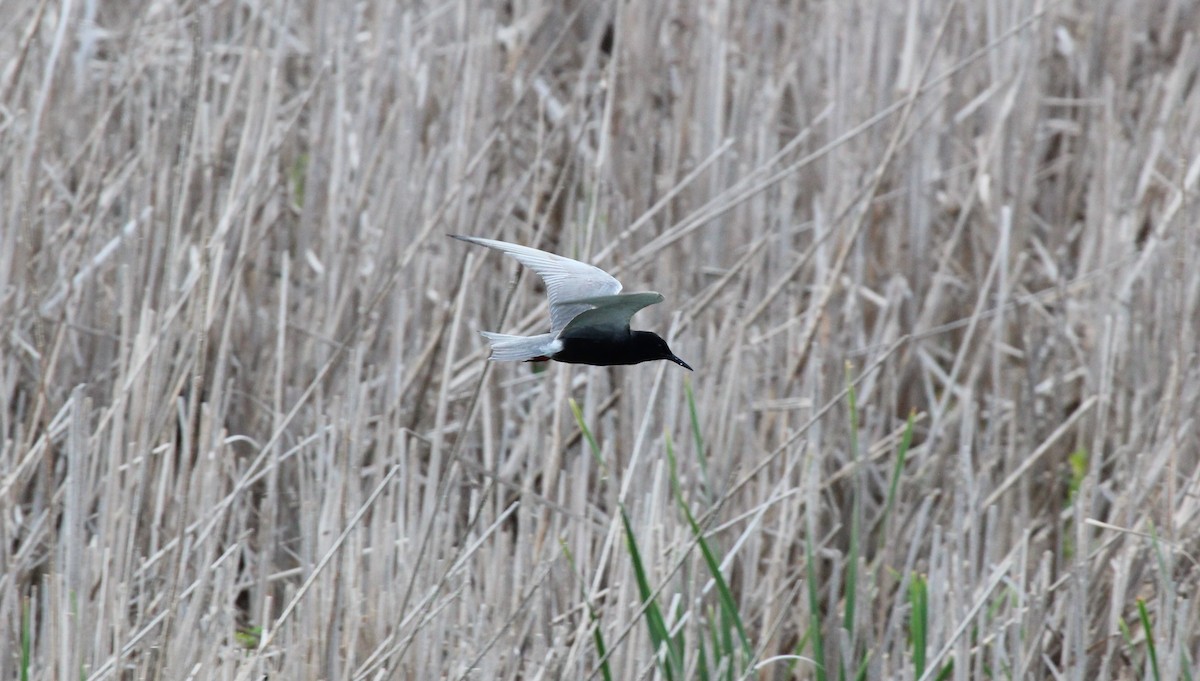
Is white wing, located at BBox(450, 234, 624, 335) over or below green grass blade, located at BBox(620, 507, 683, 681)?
over

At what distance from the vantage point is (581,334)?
48.4 inches

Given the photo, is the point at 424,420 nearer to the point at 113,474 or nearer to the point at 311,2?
the point at 113,474

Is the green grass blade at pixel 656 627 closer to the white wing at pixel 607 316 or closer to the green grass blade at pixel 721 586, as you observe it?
the green grass blade at pixel 721 586

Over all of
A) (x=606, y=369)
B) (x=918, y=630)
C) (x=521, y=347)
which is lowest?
(x=918, y=630)

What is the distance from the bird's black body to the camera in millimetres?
1213

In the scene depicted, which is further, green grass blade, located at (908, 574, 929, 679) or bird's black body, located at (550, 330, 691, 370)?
green grass blade, located at (908, 574, 929, 679)

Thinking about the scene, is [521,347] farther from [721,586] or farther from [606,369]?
[606,369]

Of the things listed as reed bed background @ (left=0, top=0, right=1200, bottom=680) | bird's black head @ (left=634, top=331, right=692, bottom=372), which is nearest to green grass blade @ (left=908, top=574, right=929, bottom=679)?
reed bed background @ (left=0, top=0, right=1200, bottom=680)

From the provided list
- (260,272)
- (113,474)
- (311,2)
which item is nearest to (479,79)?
(260,272)

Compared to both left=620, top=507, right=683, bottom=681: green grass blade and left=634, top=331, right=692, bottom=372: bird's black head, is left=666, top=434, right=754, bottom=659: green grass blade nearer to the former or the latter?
left=620, top=507, right=683, bottom=681: green grass blade

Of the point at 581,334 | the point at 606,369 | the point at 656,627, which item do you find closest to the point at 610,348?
the point at 581,334

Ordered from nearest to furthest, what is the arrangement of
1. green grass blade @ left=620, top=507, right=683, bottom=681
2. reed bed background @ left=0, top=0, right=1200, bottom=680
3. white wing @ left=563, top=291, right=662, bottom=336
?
1. white wing @ left=563, top=291, right=662, bottom=336
2. green grass blade @ left=620, top=507, right=683, bottom=681
3. reed bed background @ left=0, top=0, right=1200, bottom=680

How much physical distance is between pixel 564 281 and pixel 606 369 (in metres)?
0.98

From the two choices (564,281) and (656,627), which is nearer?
(564,281)
